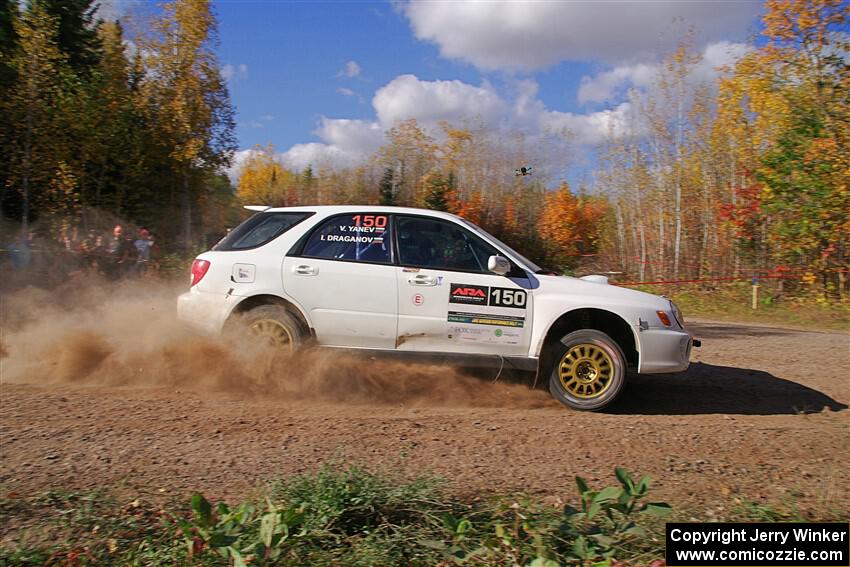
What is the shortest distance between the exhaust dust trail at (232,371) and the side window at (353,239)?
99cm

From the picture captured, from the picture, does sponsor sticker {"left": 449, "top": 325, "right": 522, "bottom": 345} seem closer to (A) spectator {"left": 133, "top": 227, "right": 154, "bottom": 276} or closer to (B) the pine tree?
(A) spectator {"left": 133, "top": 227, "right": 154, "bottom": 276}

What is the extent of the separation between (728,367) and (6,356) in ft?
28.6

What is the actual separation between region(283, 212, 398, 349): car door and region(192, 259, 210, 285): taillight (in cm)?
84

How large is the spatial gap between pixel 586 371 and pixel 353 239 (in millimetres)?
2624

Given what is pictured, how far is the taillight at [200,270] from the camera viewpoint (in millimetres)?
6727

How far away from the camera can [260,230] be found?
6867 millimetres

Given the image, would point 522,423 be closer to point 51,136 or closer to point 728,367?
point 728,367

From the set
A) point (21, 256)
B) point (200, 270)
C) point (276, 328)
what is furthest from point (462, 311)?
point (21, 256)

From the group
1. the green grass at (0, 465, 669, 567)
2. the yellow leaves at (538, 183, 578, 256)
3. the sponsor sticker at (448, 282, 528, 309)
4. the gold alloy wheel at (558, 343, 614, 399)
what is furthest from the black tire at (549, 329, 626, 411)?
the yellow leaves at (538, 183, 578, 256)

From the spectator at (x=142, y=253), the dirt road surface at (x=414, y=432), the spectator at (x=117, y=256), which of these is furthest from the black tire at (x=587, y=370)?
the spectator at (x=142, y=253)

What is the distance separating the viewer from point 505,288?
642 cm

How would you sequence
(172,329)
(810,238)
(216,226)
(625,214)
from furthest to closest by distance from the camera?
(216,226) → (625,214) → (810,238) → (172,329)

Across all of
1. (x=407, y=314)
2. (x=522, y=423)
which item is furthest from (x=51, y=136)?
(x=522, y=423)
